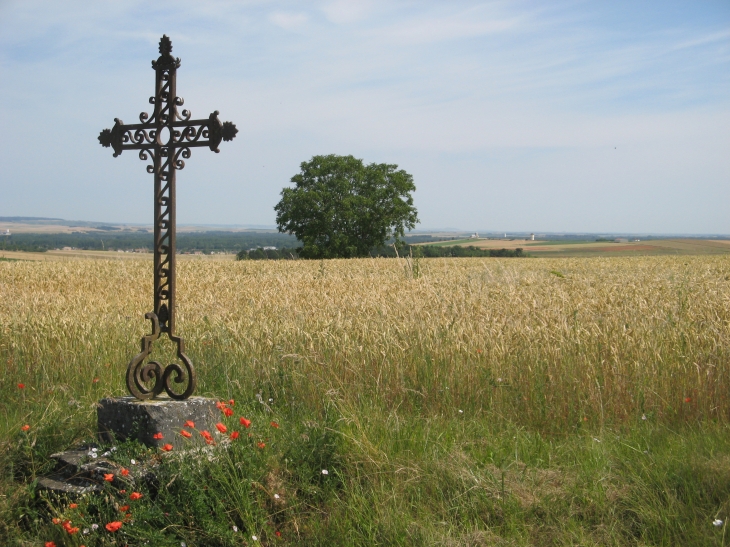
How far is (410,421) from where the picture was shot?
4492 mm

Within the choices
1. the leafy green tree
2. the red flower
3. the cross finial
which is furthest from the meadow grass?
the leafy green tree

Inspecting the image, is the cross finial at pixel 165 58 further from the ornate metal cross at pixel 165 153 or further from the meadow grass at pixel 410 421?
the meadow grass at pixel 410 421

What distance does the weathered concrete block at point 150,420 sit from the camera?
159 inches

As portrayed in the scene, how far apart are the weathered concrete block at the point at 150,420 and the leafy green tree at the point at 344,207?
4286cm

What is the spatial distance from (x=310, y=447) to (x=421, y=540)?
104cm

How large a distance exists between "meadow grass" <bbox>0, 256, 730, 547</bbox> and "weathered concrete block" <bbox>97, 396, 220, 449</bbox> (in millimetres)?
166

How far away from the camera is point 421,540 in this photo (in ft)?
10.4

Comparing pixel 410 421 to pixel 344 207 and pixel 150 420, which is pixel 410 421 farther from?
pixel 344 207

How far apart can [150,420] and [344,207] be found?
45117mm

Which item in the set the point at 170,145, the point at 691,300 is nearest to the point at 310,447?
the point at 170,145

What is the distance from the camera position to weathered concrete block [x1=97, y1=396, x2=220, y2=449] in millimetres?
4043

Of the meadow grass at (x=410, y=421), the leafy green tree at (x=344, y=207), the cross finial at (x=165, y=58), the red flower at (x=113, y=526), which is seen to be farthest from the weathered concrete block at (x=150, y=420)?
the leafy green tree at (x=344, y=207)

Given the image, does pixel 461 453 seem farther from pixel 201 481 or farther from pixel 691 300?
pixel 691 300

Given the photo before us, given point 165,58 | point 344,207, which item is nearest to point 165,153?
point 165,58
